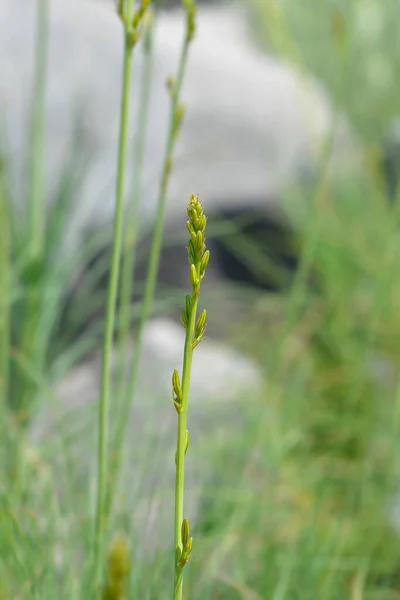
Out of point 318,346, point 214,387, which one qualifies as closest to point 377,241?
point 318,346

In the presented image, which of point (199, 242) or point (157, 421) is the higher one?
point (199, 242)

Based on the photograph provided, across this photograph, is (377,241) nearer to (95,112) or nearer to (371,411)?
(371,411)

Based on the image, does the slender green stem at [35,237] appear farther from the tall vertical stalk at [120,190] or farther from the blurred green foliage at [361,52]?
the blurred green foliage at [361,52]

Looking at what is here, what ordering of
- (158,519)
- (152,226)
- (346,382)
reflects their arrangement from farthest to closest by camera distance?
(152,226), (346,382), (158,519)

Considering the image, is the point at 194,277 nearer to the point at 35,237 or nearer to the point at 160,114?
the point at 35,237

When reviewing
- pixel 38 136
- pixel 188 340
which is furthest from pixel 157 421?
pixel 188 340

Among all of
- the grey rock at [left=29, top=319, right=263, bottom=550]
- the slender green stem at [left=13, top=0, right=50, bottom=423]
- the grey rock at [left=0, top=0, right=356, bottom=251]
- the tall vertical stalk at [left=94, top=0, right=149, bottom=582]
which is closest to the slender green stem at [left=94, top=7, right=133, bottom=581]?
the tall vertical stalk at [left=94, top=0, right=149, bottom=582]

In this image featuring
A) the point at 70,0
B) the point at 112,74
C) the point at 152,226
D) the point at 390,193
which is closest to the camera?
the point at 152,226
